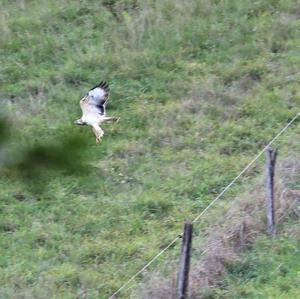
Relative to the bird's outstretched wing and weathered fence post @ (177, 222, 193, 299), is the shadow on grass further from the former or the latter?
weathered fence post @ (177, 222, 193, 299)

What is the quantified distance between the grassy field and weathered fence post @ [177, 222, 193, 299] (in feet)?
2.10

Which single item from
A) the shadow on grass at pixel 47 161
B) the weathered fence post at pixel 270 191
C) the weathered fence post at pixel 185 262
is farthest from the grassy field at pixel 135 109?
the shadow on grass at pixel 47 161

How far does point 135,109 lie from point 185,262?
333 centimetres

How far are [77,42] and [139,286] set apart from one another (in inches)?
170

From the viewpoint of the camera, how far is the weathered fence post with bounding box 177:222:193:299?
4715 mm

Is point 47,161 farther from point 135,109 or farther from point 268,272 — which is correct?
point 135,109

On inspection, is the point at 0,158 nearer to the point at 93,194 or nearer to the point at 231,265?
the point at 231,265

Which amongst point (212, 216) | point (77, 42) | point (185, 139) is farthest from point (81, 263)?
point (77, 42)

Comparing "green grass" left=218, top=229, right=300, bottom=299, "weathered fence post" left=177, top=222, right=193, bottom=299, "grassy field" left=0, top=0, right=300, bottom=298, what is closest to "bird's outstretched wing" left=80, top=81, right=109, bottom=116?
"grassy field" left=0, top=0, right=300, bottom=298

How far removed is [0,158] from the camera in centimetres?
226

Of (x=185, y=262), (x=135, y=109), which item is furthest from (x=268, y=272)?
(x=135, y=109)

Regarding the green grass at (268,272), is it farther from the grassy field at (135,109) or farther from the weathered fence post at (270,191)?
the grassy field at (135,109)

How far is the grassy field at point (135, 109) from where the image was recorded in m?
6.00

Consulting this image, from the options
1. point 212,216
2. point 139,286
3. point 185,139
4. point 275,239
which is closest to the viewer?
point 139,286
